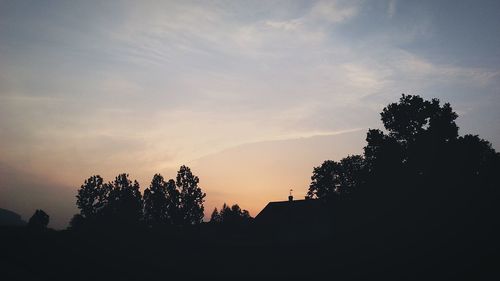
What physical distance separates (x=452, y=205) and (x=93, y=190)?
290 feet

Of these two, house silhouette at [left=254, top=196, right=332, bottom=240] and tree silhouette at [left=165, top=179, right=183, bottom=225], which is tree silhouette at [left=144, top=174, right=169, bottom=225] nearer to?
tree silhouette at [left=165, top=179, right=183, bottom=225]

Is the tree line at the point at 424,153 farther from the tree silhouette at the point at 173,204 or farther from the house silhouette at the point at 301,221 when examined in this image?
the tree silhouette at the point at 173,204

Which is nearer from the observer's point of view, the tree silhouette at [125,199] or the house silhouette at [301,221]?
the house silhouette at [301,221]

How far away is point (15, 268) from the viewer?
15.6 metres

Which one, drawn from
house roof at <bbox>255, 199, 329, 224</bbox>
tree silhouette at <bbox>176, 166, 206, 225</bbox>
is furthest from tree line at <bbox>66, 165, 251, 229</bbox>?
house roof at <bbox>255, 199, 329, 224</bbox>

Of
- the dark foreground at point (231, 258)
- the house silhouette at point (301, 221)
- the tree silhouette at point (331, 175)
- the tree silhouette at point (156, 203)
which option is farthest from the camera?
the tree silhouette at point (156, 203)

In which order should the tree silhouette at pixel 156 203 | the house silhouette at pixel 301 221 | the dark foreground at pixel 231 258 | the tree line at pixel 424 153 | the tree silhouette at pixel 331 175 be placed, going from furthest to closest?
1. the tree silhouette at pixel 156 203
2. the tree silhouette at pixel 331 175
3. the house silhouette at pixel 301 221
4. the tree line at pixel 424 153
5. the dark foreground at pixel 231 258

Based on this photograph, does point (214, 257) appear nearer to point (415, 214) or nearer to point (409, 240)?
point (409, 240)

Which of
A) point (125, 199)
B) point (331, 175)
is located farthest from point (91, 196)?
point (331, 175)

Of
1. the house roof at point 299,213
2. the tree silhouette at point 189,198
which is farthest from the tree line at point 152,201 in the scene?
the house roof at point 299,213

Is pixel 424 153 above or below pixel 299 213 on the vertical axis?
above

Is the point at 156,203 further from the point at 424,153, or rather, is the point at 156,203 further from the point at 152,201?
the point at 424,153

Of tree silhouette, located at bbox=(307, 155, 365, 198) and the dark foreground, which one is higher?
tree silhouette, located at bbox=(307, 155, 365, 198)

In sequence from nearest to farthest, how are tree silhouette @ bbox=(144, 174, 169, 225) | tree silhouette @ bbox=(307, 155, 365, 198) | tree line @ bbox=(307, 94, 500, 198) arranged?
tree line @ bbox=(307, 94, 500, 198) < tree silhouette @ bbox=(307, 155, 365, 198) < tree silhouette @ bbox=(144, 174, 169, 225)
